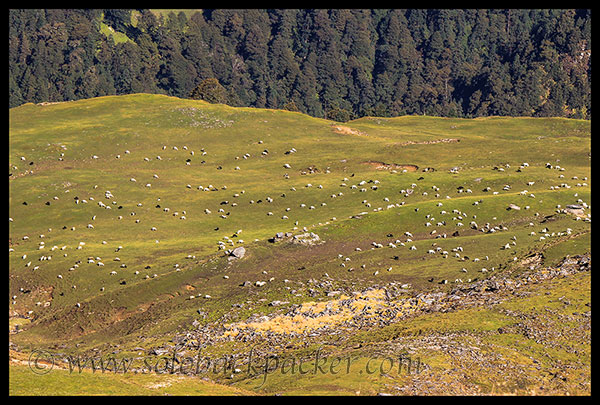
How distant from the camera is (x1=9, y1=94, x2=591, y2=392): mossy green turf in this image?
4719 centimetres

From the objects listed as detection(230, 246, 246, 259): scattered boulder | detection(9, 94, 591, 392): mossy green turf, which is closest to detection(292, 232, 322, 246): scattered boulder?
detection(9, 94, 591, 392): mossy green turf

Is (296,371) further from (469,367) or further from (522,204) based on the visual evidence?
(522,204)

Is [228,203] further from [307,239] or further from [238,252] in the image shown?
[238,252]

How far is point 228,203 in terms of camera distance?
2729 inches

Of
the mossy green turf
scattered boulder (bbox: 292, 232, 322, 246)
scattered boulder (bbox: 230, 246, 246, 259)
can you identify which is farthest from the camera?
scattered boulder (bbox: 292, 232, 322, 246)

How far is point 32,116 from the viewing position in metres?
103

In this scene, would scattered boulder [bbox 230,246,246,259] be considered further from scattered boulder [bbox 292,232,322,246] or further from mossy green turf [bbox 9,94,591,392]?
scattered boulder [bbox 292,232,322,246]

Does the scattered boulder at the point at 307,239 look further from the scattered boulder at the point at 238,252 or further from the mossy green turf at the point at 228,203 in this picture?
the scattered boulder at the point at 238,252

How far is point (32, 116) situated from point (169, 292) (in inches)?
2577

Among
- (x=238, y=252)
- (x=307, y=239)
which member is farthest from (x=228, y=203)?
(x=238, y=252)

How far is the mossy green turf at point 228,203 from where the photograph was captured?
47.2 m

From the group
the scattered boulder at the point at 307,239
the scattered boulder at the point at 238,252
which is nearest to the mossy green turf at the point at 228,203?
the scattered boulder at the point at 238,252

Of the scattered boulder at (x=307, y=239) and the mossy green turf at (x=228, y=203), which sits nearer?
the mossy green turf at (x=228, y=203)

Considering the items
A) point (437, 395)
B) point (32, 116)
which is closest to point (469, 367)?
point (437, 395)
